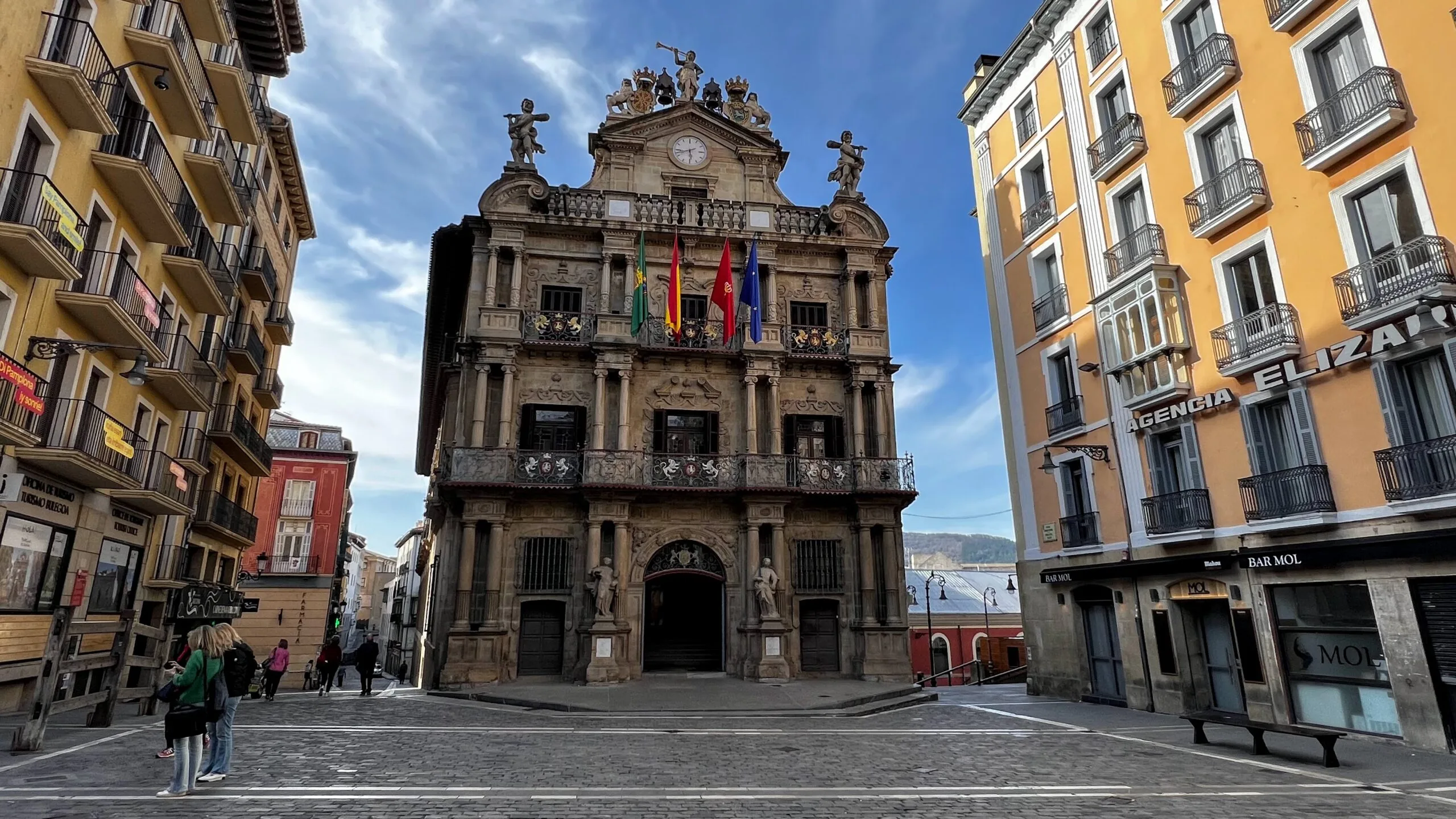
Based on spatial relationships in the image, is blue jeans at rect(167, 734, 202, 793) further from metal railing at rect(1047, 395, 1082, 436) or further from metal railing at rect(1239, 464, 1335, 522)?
metal railing at rect(1047, 395, 1082, 436)

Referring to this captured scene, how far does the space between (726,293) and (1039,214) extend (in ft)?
31.1

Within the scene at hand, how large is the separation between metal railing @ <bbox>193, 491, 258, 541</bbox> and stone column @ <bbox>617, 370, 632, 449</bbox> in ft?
40.2

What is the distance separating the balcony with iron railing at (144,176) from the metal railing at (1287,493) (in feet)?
72.7

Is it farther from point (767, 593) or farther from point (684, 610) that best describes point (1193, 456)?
point (684, 610)

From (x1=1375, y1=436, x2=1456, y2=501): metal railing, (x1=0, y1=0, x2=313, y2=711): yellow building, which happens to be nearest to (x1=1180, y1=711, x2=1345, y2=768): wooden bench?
(x1=1375, y1=436, x2=1456, y2=501): metal railing

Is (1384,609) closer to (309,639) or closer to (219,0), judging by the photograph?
(219,0)

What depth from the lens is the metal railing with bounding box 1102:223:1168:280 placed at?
707 inches

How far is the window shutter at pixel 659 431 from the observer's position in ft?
80.3

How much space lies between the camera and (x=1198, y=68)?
17094 millimetres

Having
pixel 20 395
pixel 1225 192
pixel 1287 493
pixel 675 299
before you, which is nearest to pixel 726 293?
pixel 675 299

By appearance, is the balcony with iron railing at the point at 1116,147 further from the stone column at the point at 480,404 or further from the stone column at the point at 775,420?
the stone column at the point at 480,404

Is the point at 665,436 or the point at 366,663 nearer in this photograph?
the point at 366,663

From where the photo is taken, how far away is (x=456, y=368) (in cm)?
2483

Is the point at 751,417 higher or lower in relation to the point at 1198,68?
lower
